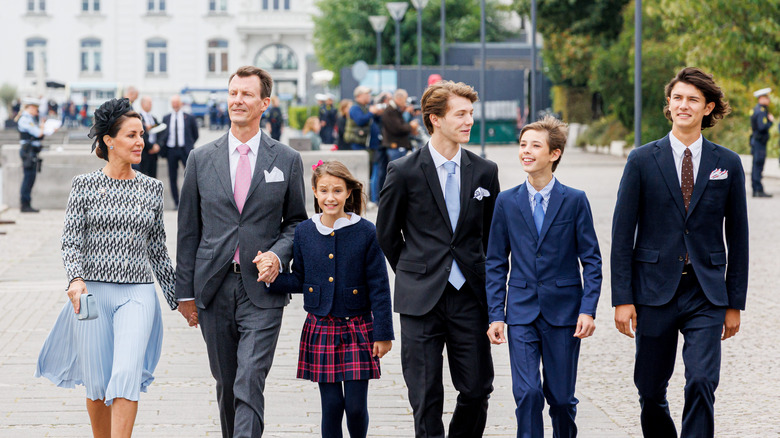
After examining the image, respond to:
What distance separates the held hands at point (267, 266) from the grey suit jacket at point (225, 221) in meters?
0.07

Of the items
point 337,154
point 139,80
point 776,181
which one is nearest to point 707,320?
point 337,154

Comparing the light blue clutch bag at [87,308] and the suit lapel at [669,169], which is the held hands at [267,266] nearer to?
the light blue clutch bag at [87,308]

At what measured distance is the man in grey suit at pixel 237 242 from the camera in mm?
5188

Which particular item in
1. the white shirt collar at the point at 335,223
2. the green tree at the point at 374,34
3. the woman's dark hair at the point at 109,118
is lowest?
the white shirt collar at the point at 335,223

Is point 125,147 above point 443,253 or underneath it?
above

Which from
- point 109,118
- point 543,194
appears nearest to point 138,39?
point 109,118

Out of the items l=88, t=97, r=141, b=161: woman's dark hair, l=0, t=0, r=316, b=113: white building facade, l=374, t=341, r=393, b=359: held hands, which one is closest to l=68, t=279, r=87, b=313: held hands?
l=88, t=97, r=141, b=161: woman's dark hair

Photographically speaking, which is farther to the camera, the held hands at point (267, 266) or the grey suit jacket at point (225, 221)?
the grey suit jacket at point (225, 221)

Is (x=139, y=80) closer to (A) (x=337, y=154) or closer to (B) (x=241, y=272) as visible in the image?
(A) (x=337, y=154)

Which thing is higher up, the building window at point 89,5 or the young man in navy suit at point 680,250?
the building window at point 89,5

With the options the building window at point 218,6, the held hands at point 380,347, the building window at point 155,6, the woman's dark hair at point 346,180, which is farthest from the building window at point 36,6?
the held hands at point 380,347

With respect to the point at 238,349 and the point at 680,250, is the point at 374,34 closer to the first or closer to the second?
the point at 238,349

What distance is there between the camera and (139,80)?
85.6 metres

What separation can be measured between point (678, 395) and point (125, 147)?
3.57 meters
